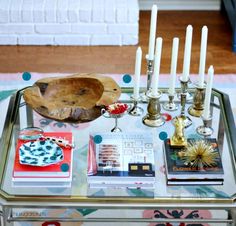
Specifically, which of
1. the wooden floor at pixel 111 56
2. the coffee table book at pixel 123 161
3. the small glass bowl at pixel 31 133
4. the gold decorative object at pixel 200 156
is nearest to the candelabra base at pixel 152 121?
the coffee table book at pixel 123 161

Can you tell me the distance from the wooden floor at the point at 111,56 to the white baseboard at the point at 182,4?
239 millimetres

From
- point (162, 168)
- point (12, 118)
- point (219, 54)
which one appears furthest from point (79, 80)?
point (219, 54)

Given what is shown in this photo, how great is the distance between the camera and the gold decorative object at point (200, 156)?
212 centimetres

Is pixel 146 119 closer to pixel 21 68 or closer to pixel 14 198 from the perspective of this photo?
pixel 14 198

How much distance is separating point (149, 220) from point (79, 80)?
2.09ft

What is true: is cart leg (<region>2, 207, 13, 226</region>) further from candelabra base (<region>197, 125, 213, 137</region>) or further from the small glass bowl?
candelabra base (<region>197, 125, 213, 137</region>)

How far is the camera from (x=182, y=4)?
425cm

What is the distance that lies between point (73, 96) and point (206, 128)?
0.49m

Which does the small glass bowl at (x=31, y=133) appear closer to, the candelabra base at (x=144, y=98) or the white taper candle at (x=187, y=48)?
the candelabra base at (x=144, y=98)

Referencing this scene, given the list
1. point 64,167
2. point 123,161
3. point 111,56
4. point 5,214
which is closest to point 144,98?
point 123,161

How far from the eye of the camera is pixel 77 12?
3729 mm

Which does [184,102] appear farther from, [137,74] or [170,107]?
[137,74]

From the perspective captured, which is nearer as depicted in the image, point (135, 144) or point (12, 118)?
point (135, 144)

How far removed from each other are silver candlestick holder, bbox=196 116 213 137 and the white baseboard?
202 centimetres
